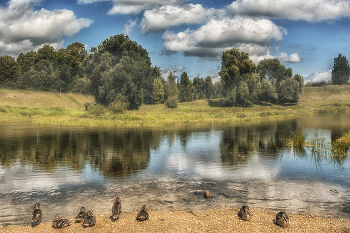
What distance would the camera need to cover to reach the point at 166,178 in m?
14.5

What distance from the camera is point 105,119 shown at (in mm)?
45531

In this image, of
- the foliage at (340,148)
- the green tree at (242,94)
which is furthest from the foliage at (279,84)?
the foliage at (340,148)

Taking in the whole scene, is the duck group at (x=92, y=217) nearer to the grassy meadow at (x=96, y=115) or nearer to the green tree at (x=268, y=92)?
the grassy meadow at (x=96, y=115)

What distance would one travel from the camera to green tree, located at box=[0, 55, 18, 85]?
9248 cm

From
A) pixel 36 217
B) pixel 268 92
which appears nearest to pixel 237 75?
pixel 268 92

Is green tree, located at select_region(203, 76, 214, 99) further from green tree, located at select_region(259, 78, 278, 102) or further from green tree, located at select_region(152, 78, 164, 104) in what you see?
green tree, located at select_region(259, 78, 278, 102)

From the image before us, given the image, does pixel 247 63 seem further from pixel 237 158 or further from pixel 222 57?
pixel 237 158

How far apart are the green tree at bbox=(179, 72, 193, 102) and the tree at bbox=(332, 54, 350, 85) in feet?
228

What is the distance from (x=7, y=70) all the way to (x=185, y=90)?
202 ft

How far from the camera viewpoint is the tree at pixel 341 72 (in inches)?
5128

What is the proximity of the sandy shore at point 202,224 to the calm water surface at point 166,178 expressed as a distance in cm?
68

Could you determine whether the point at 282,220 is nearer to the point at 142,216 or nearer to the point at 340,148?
the point at 142,216

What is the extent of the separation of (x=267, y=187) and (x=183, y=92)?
98450mm

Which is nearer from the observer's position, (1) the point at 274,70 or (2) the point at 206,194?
(2) the point at 206,194
